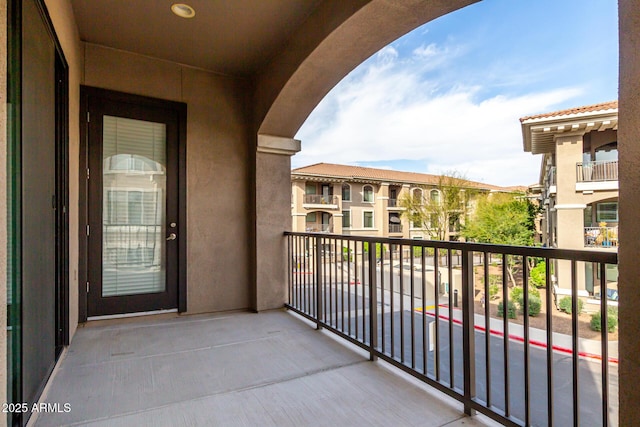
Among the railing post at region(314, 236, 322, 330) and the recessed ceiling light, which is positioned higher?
the recessed ceiling light

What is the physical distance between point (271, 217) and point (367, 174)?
17990 mm

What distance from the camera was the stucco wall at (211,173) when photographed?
3.50 metres

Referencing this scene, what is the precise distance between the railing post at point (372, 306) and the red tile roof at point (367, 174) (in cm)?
1560

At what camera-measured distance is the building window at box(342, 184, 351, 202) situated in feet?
66.0

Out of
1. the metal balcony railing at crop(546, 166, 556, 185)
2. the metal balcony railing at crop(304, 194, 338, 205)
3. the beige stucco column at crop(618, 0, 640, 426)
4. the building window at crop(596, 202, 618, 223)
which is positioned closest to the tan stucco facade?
the beige stucco column at crop(618, 0, 640, 426)

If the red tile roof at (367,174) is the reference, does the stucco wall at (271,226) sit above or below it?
below

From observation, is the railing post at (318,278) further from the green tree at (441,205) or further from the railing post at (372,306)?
the green tree at (441,205)

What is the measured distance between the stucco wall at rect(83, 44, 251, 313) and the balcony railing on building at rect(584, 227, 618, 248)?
765 centimetres

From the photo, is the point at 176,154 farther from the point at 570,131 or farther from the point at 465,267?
the point at 570,131

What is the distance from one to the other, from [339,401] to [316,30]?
259 centimetres

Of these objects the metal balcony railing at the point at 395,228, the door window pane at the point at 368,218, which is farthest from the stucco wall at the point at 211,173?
the metal balcony railing at the point at 395,228

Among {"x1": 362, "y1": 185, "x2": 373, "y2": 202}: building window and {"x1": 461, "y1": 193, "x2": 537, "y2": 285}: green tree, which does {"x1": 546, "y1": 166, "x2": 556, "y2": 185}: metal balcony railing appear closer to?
{"x1": 461, "y1": 193, "x2": 537, "y2": 285}: green tree

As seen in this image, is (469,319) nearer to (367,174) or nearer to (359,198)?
(359,198)

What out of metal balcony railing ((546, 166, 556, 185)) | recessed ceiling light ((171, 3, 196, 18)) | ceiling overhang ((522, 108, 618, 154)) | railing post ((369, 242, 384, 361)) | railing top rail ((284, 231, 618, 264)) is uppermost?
ceiling overhang ((522, 108, 618, 154))
